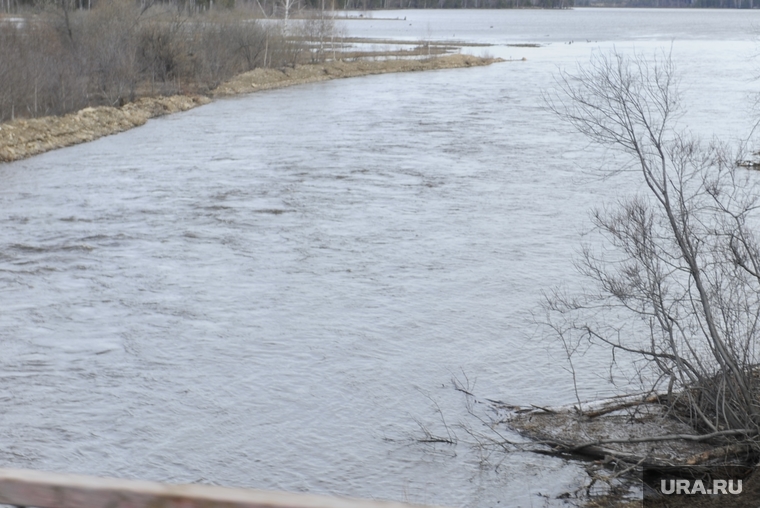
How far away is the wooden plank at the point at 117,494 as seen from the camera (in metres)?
2.10

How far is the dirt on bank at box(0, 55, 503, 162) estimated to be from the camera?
915 inches

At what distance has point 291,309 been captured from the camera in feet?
36.7

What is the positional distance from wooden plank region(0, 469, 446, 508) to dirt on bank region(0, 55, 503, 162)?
69.4 ft

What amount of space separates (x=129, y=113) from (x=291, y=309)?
20.1 metres

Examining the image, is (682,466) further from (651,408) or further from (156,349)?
(156,349)

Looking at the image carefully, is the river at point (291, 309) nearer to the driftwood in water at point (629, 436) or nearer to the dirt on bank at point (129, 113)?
the driftwood in water at point (629, 436)

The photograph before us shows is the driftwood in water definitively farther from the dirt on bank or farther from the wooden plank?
the dirt on bank

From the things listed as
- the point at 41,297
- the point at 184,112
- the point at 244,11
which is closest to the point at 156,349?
the point at 41,297

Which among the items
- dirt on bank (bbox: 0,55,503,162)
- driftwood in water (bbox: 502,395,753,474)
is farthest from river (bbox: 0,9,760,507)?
dirt on bank (bbox: 0,55,503,162)

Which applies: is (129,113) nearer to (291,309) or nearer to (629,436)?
(291,309)

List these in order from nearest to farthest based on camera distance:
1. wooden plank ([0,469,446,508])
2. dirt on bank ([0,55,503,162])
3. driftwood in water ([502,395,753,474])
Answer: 1. wooden plank ([0,469,446,508])
2. driftwood in water ([502,395,753,474])
3. dirt on bank ([0,55,503,162])

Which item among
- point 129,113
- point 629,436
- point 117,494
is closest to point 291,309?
point 629,436

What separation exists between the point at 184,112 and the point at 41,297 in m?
21.8

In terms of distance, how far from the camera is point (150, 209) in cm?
1680
